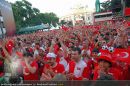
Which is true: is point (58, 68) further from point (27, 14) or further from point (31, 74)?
point (27, 14)

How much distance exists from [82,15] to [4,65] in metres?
165

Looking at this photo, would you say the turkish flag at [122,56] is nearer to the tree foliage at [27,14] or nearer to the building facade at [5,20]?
the building facade at [5,20]

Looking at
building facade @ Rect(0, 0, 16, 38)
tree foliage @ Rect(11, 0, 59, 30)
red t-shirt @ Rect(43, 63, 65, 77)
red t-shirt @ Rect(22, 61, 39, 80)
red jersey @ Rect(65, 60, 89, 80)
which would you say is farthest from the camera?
tree foliage @ Rect(11, 0, 59, 30)

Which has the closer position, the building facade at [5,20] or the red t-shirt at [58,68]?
the red t-shirt at [58,68]

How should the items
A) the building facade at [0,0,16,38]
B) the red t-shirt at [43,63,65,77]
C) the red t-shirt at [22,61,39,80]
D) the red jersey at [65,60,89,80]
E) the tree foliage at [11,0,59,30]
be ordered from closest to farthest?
the red t-shirt at [43,63,65,77] → the red jersey at [65,60,89,80] → the red t-shirt at [22,61,39,80] → the building facade at [0,0,16,38] → the tree foliage at [11,0,59,30]

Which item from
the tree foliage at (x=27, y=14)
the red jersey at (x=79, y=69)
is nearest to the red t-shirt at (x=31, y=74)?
the red jersey at (x=79, y=69)

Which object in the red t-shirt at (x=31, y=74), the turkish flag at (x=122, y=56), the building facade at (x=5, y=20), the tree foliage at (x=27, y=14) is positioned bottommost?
the tree foliage at (x=27, y=14)

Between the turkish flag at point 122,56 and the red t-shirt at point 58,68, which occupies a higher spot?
the turkish flag at point 122,56

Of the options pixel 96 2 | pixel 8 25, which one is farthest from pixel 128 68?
pixel 96 2

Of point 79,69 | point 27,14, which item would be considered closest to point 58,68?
point 79,69

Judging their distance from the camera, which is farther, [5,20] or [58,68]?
[5,20]

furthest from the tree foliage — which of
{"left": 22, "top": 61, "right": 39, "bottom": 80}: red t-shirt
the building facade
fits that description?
{"left": 22, "top": 61, "right": 39, "bottom": 80}: red t-shirt

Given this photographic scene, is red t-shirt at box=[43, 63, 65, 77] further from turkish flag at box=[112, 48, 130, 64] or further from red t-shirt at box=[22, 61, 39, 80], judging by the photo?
turkish flag at box=[112, 48, 130, 64]

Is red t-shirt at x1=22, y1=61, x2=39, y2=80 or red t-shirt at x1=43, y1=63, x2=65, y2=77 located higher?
red t-shirt at x1=43, y1=63, x2=65, y2=77
